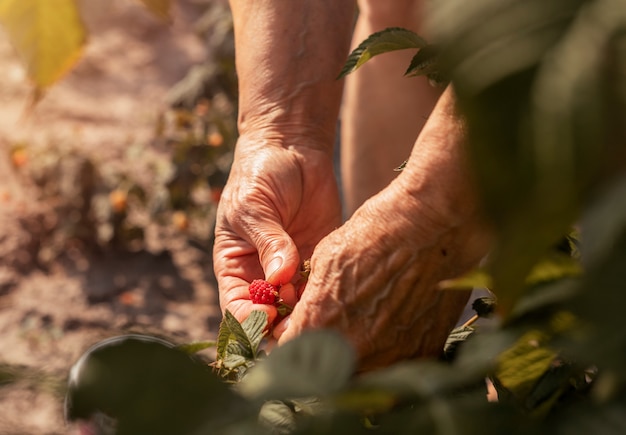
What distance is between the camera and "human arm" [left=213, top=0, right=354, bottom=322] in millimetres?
1497

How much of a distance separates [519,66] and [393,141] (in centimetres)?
171

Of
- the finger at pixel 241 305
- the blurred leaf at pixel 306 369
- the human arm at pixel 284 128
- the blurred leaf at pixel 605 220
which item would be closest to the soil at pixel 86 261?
the human arm at pixel 284 128

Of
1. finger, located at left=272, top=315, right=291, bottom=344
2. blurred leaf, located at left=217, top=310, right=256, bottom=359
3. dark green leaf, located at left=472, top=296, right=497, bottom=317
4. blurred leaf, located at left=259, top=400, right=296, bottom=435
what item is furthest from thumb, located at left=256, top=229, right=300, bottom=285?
blurred leaf, located at left=259, top=400, right=296, bottom=435

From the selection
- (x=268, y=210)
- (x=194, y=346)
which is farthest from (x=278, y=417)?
(x=268, y=210)

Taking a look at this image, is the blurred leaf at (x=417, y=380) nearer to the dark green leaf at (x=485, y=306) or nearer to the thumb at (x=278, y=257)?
the dark green leaf at (x=485, y=306)

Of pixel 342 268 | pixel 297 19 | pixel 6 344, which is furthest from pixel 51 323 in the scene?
pixel 342 268

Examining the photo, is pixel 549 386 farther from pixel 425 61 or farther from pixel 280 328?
pixel 280 328

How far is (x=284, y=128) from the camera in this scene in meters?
1.58

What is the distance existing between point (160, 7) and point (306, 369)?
0.74 ft

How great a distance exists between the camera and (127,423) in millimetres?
392

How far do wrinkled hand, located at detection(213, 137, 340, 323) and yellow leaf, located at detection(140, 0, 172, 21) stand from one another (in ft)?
2.92

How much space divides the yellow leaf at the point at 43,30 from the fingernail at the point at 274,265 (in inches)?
33.9

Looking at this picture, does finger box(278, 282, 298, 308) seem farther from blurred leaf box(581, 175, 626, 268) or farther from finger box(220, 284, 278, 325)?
blurred leaf box(581, 175, 626, 268)

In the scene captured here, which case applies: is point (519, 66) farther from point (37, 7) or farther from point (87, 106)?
point (87, 106)
